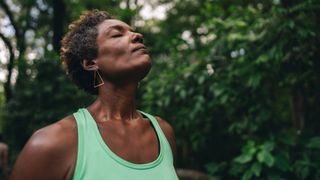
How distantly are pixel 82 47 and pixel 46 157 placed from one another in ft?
1.77

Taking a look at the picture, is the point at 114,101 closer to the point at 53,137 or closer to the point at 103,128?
the point at 103,128

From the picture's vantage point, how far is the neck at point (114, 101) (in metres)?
1.75

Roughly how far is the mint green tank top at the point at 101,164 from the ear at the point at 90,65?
8.8 inches

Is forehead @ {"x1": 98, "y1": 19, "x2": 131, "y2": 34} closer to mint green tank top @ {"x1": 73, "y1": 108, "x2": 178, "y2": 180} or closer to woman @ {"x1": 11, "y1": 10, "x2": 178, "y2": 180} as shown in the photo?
woman @ {"x1": 11, "y1": 10, "x2": 178, "y2": 180}

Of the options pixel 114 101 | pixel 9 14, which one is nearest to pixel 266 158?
pixel 114 101

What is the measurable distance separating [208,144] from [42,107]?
444 centimetres

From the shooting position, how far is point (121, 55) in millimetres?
1712

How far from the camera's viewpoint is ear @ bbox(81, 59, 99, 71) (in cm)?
178

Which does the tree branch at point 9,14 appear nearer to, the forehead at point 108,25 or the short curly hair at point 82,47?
the short curly hair at point 82,47

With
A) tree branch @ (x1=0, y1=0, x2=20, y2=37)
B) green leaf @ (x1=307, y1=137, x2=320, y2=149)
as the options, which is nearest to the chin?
green leaf @ (x1=307, y1=137, x2=320, y2=149)

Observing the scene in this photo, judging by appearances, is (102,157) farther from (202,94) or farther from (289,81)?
(202,94)

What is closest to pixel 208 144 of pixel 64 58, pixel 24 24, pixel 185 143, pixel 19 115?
pixel 185 143

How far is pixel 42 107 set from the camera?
9062 mm

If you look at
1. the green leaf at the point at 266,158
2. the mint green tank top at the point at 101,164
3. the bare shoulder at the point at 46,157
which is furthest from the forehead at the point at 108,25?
the green leaf at the point at 266,158
